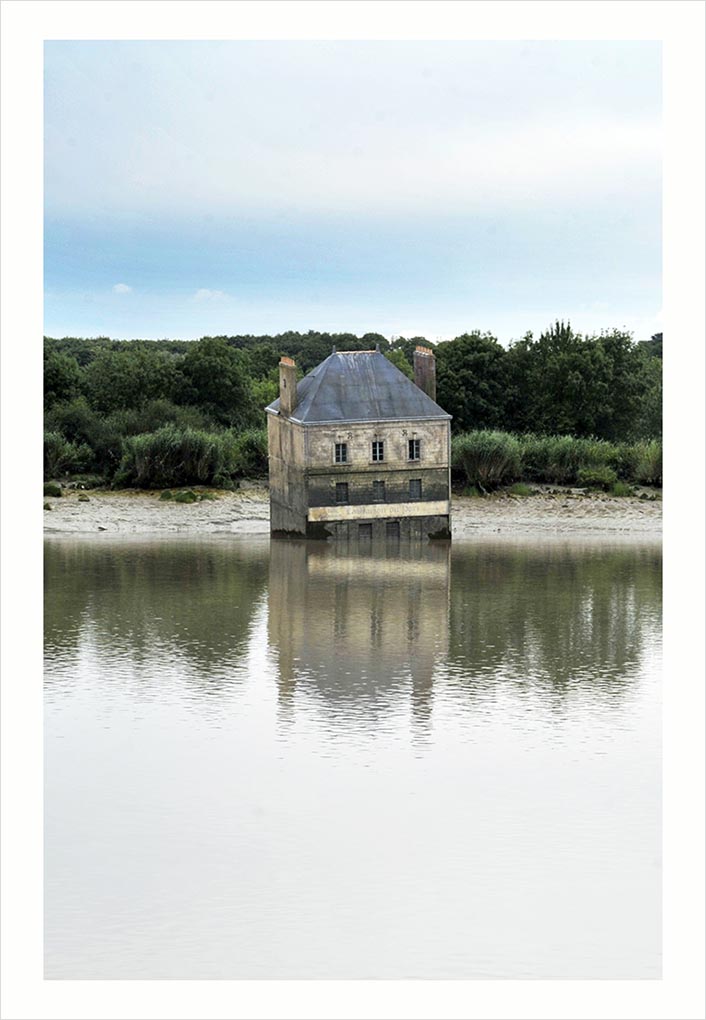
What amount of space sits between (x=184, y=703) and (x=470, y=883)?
24.0 ft

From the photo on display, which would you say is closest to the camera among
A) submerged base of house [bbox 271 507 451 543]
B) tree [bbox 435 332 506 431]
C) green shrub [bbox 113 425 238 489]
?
submerged base of house [bbox 271 507 451 543]

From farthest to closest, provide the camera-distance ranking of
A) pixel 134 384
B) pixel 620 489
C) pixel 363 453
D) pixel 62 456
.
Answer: pixel 134 384 → pixel 62 456 → pixel 620 489 → pixel 363 453

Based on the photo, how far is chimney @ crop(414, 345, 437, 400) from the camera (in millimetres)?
38156

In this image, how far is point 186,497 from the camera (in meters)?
42.2

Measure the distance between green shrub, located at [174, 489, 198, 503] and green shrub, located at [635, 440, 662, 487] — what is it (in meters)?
12.5

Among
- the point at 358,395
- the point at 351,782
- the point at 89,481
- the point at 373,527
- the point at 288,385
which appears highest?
the point at 288,385

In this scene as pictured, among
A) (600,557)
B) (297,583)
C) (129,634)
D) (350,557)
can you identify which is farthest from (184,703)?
(600,557)

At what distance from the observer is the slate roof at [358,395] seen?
3669cm

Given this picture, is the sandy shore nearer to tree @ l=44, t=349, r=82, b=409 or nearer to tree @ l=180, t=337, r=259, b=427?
tree @ l=180, t=337, r=259, b=427

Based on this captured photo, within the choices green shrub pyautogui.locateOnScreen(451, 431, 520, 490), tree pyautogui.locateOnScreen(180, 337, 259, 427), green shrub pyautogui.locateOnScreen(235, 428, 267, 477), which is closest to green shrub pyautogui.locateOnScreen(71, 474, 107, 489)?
green shrub pyautogui.locateOnScreen(235, 428, 267, 477)

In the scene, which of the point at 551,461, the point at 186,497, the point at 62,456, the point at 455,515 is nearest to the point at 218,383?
the point at 62,456

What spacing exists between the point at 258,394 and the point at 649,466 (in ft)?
42.2

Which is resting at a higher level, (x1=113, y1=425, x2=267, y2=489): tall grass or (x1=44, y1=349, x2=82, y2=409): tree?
(x1=44, y1=349, x2=82, y2=409): tree

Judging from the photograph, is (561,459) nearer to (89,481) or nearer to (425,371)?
(425,371)
